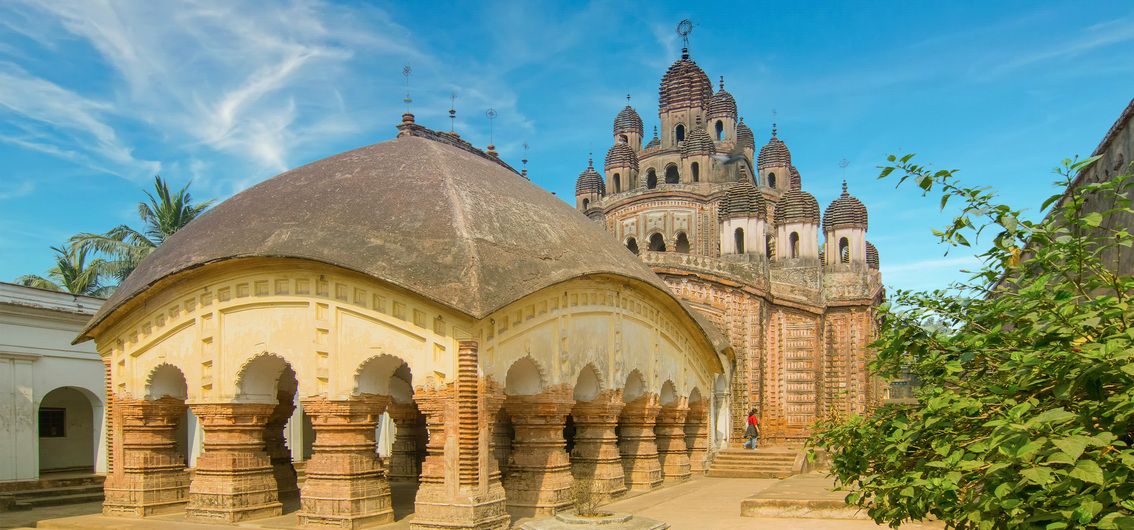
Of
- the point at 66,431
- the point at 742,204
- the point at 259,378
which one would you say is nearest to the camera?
the point at 259,378

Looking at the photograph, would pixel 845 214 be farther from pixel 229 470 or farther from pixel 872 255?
pixel 229 470

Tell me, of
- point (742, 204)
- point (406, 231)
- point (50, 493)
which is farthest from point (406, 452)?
point (742, 204)

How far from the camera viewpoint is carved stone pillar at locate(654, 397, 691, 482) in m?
19.4

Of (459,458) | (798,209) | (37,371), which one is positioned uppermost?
(798,209)

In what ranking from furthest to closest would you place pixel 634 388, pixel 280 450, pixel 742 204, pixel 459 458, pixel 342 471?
1. pixel 742 204
2. pixel 634 388
3. pixel 280 450
4. pixel 342 471
5. pixel 459 458

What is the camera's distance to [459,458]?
1158 cm

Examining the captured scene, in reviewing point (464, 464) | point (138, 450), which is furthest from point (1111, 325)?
point (138, 450)

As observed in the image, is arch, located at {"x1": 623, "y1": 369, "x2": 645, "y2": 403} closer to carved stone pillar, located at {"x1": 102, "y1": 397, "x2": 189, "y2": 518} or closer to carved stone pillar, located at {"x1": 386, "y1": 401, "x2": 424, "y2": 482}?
carved stone pillar, located at {"x1": 386, "y1": 401, "x2": 424, "y2": 482}

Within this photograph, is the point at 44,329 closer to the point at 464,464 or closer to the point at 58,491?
→ the point at 58,491

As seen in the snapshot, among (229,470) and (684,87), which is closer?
(229,470)

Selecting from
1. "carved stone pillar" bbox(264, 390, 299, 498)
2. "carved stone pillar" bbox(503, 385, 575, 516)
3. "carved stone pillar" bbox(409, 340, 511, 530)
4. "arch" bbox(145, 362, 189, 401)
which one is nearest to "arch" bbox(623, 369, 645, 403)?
"carved stone pillar" bbox(503, 385, 575, 516)

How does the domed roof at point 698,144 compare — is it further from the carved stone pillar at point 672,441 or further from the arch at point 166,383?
the arch at point 166,383

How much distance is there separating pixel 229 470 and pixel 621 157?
28.9m

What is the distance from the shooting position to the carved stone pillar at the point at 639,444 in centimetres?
1769
